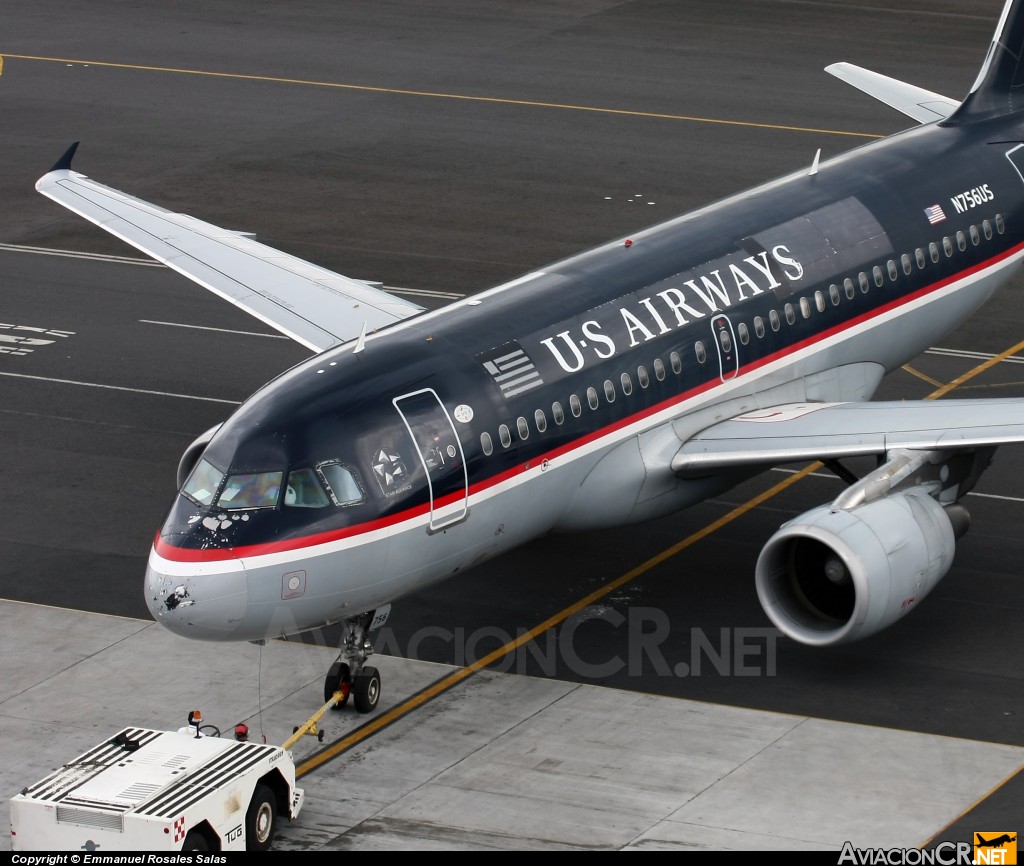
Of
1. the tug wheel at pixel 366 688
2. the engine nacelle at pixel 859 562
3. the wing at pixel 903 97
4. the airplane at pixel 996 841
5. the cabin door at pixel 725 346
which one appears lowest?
the airplane at pixel 996 841

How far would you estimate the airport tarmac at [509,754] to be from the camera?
2231cm

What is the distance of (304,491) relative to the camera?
23375mm

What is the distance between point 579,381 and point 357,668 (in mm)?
5269

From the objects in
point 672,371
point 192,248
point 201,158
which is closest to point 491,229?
point 201,158

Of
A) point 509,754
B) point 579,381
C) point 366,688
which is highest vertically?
point 579,381

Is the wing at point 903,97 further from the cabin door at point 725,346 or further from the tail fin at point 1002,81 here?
the cabin door at point 725,346

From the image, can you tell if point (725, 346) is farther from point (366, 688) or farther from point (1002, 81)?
point (1002, 81)

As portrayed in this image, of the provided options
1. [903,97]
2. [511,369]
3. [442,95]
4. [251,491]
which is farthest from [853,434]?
[442,95]

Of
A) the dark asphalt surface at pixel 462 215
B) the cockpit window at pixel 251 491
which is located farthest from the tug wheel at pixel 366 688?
the cockpit window at pixel 251 491

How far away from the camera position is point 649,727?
82.2ft

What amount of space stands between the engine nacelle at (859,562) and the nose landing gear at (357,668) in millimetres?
5464

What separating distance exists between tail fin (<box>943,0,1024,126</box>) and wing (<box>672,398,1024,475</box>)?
9.83 m

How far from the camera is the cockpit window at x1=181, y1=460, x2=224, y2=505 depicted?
76.5ft

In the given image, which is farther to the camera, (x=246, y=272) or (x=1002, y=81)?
(x=1002, y=81)
